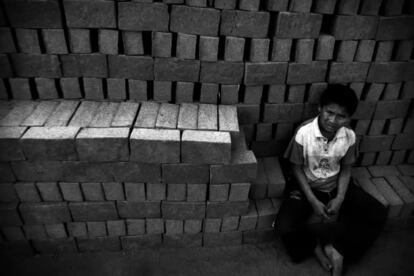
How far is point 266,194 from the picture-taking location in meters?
3.54

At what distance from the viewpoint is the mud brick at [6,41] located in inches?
113

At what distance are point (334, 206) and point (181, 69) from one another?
6.76 feet

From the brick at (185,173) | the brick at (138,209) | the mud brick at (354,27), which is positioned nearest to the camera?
the brick at (185,173)

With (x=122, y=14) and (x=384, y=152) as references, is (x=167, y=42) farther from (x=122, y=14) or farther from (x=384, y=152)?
(x=384, y=152)

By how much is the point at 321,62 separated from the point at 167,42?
1564 millimetres

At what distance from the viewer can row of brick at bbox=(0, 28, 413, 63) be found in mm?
2949

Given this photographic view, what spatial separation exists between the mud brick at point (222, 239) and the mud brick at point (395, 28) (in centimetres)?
254

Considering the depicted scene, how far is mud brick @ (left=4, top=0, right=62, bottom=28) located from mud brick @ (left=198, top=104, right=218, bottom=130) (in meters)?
1.50

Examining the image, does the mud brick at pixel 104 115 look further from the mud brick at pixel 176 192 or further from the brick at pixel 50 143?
the mud brick at pixel 176 192

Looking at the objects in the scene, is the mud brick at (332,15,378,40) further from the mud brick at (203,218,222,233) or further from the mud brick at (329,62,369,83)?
the mud brick at (203,218,222,233)

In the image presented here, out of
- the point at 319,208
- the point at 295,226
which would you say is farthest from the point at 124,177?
the point at 319,208

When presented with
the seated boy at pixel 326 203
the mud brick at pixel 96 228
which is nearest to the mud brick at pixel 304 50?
the seated boy at pixel 326 203

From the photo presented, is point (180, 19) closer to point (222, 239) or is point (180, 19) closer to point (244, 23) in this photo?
point (244, 23)

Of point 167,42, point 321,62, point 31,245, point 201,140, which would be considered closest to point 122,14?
point 167,42
